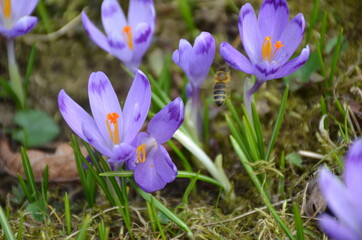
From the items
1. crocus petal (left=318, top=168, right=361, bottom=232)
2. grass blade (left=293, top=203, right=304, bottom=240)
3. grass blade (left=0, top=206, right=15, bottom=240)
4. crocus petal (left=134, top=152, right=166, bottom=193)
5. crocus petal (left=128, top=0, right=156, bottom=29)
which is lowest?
grass blade (left=0, top=206, right=15, bottom=240)

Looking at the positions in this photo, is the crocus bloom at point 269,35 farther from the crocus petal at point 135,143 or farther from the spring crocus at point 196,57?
the crocus petal at point 135,143

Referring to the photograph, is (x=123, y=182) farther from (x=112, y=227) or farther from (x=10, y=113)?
(x=10, y=113)

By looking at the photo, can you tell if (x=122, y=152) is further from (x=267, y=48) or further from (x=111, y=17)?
(x=111, y=17)

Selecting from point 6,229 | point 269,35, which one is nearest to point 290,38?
point 269,35

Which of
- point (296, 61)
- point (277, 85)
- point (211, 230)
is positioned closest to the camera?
point (296, 61)

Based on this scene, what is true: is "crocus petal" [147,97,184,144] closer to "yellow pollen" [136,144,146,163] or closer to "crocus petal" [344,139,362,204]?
"yellow pollen" [136,144,146,163]

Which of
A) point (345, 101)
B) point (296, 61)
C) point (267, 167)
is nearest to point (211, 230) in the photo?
point (267, 167)

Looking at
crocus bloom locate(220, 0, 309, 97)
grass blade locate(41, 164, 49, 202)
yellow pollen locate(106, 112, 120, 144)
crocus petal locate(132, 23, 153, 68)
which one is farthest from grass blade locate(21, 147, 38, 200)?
crocus bloom locate(220, 0, 309, 97)
